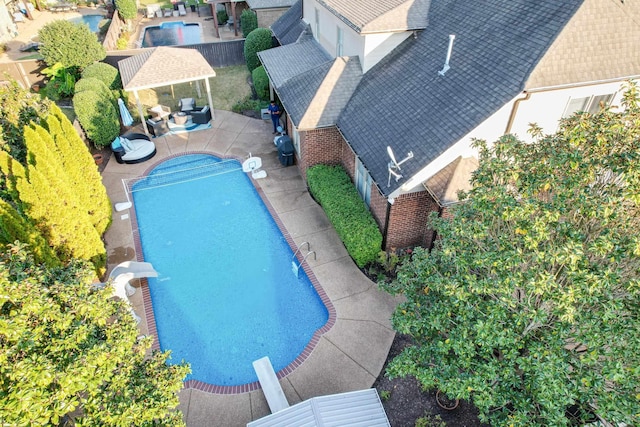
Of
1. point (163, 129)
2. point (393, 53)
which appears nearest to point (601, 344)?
point (393, 53)

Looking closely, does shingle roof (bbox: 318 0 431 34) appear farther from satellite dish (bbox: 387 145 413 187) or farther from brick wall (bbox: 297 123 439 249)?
satellite dish (bbox: 387 145 413 187)

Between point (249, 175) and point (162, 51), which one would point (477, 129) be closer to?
point (249, 175)

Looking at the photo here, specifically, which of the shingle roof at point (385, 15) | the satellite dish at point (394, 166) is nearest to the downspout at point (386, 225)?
the satellite dish at point (394, 166)

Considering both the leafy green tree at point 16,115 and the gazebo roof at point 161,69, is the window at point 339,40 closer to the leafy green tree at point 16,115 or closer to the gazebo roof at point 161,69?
the gazebo roof at point 161,69

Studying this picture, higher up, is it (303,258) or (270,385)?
(270,385)

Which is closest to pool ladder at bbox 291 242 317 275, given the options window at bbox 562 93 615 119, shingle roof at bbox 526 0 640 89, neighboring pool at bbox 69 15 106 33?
shingle roof at bbox 526 0 640 89

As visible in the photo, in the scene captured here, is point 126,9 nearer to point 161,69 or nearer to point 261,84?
point 161,69

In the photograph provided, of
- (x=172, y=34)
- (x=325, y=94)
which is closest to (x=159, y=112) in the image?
(x=325, y=94)
